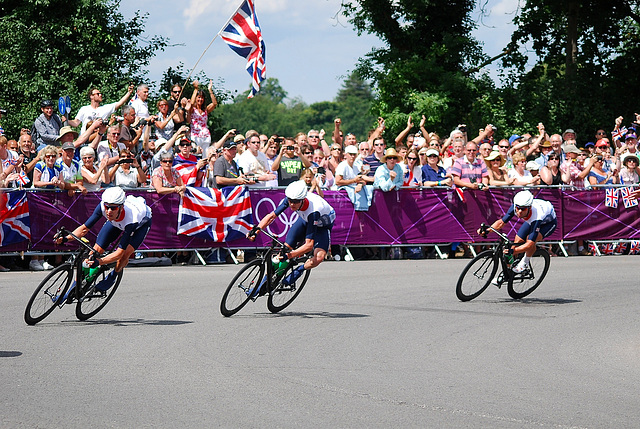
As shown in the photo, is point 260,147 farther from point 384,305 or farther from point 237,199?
point 384,305

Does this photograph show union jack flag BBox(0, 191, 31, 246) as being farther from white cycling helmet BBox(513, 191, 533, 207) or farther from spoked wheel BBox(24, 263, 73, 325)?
white cycling helmet BBox(513, 191, 533, 207)

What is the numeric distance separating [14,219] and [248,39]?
7364 mm

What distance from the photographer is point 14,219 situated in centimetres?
1662

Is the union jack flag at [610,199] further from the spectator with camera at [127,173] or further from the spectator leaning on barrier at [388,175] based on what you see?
the spectator with camera at [127,173]

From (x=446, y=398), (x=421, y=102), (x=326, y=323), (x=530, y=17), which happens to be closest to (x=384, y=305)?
(x=326, y=323)

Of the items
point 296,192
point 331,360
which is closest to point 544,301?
point 296,192

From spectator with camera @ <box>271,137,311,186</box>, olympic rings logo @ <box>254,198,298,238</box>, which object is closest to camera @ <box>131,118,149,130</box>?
spectator with camera @ <box>271,137,311,186</box>

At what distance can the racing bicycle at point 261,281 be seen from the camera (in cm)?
1211

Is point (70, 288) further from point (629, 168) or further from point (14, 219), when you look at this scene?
point (629, 168)

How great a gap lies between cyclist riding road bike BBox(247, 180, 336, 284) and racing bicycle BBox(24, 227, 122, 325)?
2.13 metres

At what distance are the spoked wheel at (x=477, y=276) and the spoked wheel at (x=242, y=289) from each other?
3.06 meters

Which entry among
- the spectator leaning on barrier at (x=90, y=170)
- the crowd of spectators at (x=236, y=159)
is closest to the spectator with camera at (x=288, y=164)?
the crowd of spectators at (x=236, y=159)

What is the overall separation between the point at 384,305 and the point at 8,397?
675cm

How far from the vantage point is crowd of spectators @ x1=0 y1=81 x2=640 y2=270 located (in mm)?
17227
